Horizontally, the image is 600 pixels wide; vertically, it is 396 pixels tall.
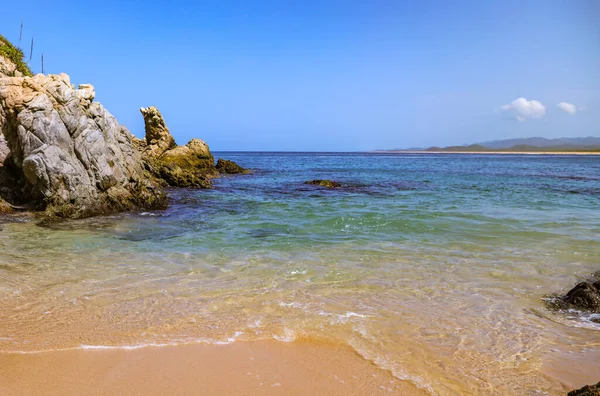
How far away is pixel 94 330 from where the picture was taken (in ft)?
16.1

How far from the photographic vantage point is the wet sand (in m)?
3.70

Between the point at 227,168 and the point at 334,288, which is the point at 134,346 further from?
the point at 227,168

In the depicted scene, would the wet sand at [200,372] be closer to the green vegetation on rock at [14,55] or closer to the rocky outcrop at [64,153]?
the rocky outcrop at [64,153]

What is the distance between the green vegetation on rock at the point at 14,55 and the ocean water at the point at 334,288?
12.5 meters

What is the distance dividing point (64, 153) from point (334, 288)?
11.3 metres

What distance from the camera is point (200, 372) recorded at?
4.00 m

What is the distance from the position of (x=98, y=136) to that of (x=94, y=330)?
11836 millimetres

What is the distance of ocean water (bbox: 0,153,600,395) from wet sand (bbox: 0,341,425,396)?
9.2 inches

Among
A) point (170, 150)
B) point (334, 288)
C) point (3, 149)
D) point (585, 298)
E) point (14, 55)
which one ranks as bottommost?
point (334, 288)

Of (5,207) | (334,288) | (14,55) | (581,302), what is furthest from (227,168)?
(581,302)

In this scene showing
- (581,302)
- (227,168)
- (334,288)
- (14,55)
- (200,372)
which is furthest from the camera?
(227,168)

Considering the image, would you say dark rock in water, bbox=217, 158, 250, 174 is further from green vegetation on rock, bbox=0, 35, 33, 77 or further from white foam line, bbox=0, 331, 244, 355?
white foam line, bbox=0, 331, 244, 355

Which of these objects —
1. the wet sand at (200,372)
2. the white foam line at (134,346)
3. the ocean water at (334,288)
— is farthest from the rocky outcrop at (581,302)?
the white foam line at (134,346)

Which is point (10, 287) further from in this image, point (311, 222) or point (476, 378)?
point (311, 222)
